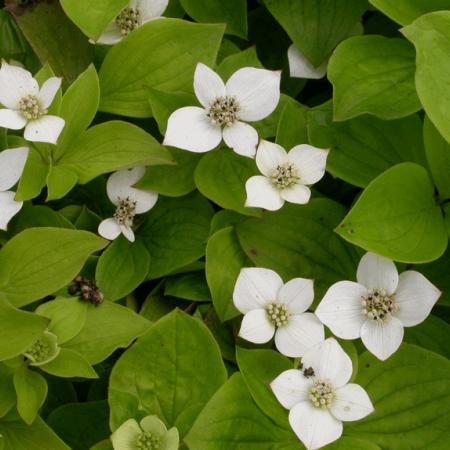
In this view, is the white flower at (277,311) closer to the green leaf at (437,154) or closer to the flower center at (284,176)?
the flower center at (284,176)

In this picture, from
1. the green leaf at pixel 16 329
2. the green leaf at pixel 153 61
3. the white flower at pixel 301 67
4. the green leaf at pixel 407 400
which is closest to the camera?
the green leaf at pixel 16 329

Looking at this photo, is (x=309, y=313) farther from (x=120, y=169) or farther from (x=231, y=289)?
(x=120, y=169)

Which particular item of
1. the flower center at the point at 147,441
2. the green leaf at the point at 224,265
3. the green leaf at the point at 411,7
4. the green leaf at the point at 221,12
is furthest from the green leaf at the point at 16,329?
the green leaf at the point at 411,7

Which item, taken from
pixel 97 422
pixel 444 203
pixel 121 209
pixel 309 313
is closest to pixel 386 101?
pixel 444 203

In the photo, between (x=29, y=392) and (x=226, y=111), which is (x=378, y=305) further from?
(x=29, y=392)

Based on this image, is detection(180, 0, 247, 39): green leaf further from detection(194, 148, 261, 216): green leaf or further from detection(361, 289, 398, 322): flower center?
detection(361, 289, 398, 322): flower center

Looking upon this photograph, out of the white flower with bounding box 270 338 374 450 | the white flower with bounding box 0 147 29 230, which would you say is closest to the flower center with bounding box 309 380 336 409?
the white flower with bounding box 270 338 374 450
